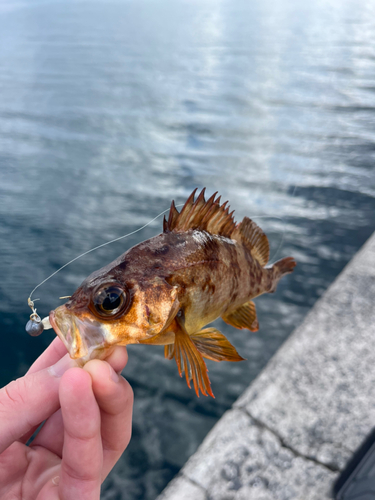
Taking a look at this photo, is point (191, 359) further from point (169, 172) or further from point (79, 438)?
point (169, 172)

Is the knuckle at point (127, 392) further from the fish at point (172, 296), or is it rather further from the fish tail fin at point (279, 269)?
the fish tail fin at point (279, 269)

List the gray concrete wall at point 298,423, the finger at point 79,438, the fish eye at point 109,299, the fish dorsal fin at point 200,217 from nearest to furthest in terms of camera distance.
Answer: the fish eye at point 109,299 → the finger at point 79,438 → the fish dorsal fin at point 200,217 → the gray concrete wall at point 298,423

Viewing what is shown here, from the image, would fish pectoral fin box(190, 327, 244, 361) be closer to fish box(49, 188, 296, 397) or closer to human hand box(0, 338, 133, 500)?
fish box(49, 188, 296, 397)

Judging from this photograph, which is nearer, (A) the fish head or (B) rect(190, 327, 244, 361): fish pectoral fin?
(A) the fish head

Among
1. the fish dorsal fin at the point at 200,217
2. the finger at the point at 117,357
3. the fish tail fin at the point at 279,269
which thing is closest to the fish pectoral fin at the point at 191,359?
the finger at the point at 117,357

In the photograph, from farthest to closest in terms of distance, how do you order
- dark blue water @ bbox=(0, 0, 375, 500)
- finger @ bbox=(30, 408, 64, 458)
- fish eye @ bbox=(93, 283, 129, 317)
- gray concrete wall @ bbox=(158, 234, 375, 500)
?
dark blue water @ bbox=(0, 0, 375, 500) < gray concrete wall @ bbox=(158, 234, 375, 500) < finger @ bbox=(30, 408, 64, 458) < fish eye @ bbox=(93, 283, 129, 317)

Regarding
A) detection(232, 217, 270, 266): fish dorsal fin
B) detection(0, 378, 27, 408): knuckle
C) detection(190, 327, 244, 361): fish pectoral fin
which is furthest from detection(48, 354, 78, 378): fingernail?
detection(232, 217, 270, 266): fish dorsal fin

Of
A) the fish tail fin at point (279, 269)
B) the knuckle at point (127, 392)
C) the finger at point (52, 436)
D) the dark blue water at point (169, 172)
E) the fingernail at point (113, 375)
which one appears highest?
the fish tail fin at point (279, 269)

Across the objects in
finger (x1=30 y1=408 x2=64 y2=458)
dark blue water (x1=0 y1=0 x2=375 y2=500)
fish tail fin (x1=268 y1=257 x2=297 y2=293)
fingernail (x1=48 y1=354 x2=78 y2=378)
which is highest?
fish tail fin (x1=268 y1=257 x2=297 y2=293)
